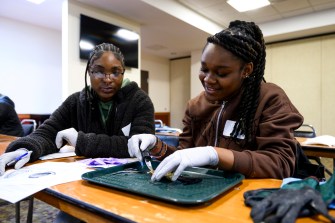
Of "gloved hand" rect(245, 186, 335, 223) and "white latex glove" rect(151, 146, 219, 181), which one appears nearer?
"gloved hand" rect(245, 186, 335, 223)

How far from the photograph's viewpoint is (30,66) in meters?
4.70

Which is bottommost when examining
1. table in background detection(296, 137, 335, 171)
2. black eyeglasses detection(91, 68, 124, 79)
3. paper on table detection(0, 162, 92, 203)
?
table in background detection(296, 137, 335, 171)

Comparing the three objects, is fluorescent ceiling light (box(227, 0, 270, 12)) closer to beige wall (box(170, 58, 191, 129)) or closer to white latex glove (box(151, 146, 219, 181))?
beige wall (box(170, 58, 191, 129))

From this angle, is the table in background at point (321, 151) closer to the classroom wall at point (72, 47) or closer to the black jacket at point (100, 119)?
the black jacket at point (100, 119)

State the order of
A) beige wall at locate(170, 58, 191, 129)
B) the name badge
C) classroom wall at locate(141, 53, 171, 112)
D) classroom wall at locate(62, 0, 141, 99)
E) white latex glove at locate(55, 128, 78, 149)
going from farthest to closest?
beige wall at locate(170, 58, 191, 129) < classroom wall at locate(141, 53, 171, 112) < classroom wall at locate(62, 0, 141, 99) < white latex glove at locate(55, 128, 78, 149) < the name badge

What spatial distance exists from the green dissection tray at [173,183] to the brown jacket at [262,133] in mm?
88

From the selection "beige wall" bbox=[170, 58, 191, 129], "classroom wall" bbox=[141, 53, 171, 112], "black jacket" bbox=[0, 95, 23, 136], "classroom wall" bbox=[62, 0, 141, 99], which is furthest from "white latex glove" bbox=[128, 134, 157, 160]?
"beige wall" bbox=[170, 58, 191, 129]

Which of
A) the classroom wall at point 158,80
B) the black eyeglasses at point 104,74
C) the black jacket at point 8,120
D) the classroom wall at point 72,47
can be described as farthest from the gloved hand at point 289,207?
the classroom wall at point 158,80

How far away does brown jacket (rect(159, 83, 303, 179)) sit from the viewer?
728 mm

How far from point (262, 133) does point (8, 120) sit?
2.52 m

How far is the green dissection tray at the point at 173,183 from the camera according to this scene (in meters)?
0.52

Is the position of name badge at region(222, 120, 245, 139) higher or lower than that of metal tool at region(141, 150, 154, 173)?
higher

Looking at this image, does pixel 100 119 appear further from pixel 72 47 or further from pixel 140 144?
pixel 72 47

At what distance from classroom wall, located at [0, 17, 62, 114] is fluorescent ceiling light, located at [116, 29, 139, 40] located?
1775mm
